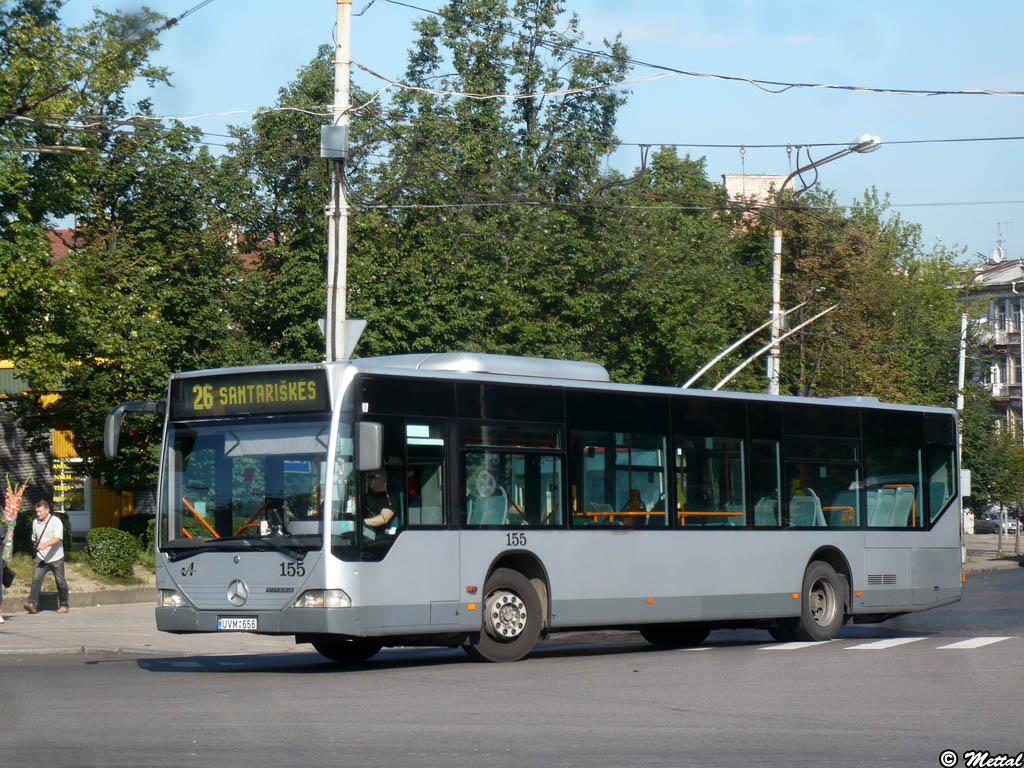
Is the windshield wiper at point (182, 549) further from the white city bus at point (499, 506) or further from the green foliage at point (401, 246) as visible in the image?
the green foliage at point (401, 246)

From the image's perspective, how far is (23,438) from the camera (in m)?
36.2

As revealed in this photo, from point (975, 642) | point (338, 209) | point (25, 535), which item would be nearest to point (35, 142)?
point (25, 535)

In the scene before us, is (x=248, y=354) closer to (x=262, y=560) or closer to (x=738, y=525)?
(x=738, y=525)

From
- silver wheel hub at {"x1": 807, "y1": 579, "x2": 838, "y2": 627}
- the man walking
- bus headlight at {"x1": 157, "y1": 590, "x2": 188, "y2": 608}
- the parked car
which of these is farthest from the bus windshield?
the parked car

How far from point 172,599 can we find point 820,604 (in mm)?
8375

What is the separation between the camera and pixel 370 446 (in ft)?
44.7

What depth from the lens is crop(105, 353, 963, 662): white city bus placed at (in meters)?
13.9

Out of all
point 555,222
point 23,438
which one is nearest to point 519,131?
point 555,222

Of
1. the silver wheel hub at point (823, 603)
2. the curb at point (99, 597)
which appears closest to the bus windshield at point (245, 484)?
the silver wheel hub at point (823, 603)

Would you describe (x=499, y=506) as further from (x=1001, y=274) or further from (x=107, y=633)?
(x=1001, y=274)

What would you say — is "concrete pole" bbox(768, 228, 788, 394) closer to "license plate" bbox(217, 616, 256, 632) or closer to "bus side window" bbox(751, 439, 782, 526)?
"bus side window" bbox(751, 439, 782, 526)

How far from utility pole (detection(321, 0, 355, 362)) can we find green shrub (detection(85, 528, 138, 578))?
1020 centimetres

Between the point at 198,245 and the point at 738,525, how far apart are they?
21332 millimetres

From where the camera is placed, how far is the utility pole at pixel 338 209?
18.9 meters
